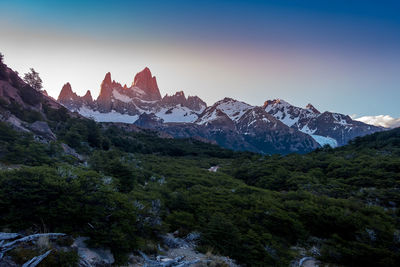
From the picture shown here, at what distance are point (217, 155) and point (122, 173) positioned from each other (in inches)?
2574

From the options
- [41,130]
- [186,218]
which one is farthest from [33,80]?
[186,218]

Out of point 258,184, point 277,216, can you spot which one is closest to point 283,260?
point 277,216

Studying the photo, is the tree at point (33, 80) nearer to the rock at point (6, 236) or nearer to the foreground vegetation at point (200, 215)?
the foreground vegetation at point (200, 215)

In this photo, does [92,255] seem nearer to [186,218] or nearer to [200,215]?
[186,218]

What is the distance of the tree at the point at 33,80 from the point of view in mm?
74188

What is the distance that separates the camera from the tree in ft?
243

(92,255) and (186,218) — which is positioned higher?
(92,255)

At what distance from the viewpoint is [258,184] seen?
2606 cm

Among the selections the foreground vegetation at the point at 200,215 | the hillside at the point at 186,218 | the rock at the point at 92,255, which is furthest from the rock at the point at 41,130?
the rock at the point at 92,255

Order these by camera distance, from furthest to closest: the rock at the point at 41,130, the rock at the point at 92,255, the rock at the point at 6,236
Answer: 1. the rock at the point at 41,130
2. the rock at the point at 92,255
3. the rock at the point at 6,236

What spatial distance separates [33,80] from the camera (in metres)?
74.9

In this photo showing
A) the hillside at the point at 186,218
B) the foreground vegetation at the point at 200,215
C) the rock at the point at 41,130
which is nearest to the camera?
the hillside at the point at 186,218

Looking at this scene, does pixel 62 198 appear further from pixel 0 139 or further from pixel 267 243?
pixel 0 139

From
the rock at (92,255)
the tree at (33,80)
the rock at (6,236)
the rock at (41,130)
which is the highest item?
the tree at (33,80)
